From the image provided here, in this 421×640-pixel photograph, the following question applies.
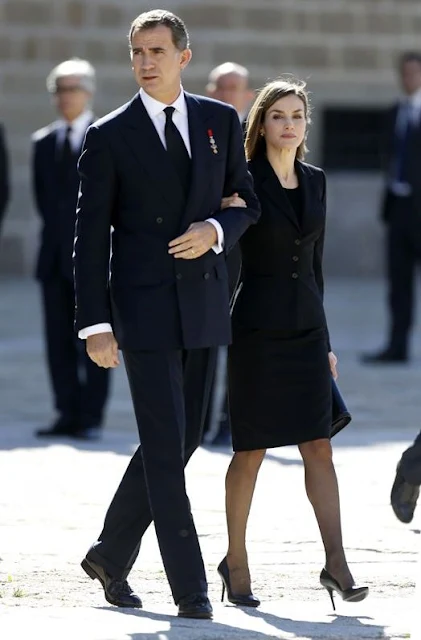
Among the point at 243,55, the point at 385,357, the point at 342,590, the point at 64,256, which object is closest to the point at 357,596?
the point at 342,590

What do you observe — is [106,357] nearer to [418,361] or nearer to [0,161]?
[0,161]

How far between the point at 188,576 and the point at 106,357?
0.70 meters

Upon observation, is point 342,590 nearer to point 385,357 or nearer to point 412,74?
point 385,357

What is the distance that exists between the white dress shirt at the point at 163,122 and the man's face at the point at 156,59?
3 centimetres

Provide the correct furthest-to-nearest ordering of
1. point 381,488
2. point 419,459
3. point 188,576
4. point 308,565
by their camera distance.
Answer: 1. point 381,488
2. point 419,459
3. point 308,565
4. point 188,576

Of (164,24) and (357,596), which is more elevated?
(164,24)

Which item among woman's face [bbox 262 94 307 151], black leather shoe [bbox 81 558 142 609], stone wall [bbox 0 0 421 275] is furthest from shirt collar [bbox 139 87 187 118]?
stone wall [bbox 0 0 421 275]

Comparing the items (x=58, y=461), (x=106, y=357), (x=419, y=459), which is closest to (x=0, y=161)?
(x=58, y=461)

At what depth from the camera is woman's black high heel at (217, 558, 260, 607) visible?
5.67 m

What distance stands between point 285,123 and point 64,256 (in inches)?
142

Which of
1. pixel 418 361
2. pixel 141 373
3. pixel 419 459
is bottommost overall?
pixel 418 361

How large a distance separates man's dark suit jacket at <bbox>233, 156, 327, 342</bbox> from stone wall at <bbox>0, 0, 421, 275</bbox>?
1070 cm

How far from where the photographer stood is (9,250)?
54.7 ft

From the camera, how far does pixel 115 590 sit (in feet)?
18.3
